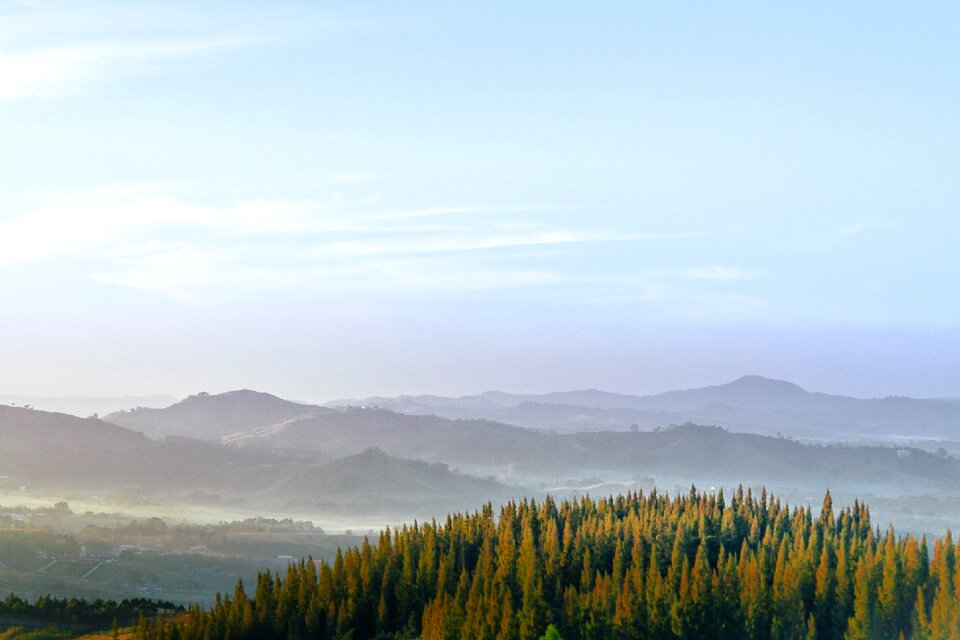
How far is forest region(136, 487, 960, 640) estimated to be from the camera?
317ft

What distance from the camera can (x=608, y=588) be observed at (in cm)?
10244

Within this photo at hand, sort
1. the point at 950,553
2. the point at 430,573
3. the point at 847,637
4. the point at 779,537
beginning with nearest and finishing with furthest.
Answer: the point at 847,637, the point at 950,553, the point at 430,573, the point at 779,537

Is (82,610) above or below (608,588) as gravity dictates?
below

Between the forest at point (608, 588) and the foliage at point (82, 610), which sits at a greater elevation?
the forest at point (608, 588)

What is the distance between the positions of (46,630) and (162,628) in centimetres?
5823

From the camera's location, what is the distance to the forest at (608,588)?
96.5 meters

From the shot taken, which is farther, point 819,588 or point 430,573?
point 430,573

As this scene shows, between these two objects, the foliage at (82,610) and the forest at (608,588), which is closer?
the forest at (608,588)

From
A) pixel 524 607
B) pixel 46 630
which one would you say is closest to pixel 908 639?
pixel 524 607

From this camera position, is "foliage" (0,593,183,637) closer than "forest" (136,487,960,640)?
No

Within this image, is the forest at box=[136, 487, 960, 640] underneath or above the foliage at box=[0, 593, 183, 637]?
above

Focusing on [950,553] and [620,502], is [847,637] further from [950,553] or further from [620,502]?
[620,502]

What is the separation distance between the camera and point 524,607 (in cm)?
9869

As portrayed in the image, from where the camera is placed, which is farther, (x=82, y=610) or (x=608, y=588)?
(x=82, y=610)
